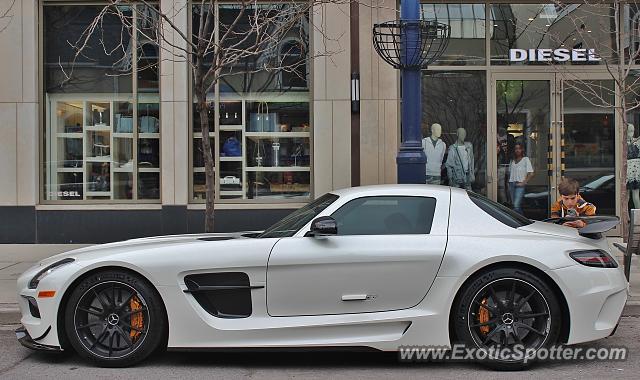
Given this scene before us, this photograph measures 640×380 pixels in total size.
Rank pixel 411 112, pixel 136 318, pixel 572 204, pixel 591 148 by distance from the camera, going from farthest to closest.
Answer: pixel 591 148, pixel 572 204, pixel 411 112, pixel 136 318

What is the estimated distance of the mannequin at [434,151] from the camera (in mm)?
12727

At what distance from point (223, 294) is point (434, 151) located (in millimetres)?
7883

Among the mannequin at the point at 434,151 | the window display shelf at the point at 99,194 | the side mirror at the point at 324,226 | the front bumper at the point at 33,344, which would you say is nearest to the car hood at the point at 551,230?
the side mirror at the point at 324,226

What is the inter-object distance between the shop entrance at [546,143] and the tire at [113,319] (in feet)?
27.8

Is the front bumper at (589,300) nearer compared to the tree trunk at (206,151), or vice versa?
the front bumper at (589,300)

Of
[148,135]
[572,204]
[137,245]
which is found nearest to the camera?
[137,245]

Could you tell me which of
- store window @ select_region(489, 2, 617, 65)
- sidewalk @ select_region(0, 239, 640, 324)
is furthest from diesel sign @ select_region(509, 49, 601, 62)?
sidewalk @ select_region(0, 239, 640, 324)

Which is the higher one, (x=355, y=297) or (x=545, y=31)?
(x=545, y=31)

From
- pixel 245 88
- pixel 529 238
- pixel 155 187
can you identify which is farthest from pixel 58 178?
pixel 529 238

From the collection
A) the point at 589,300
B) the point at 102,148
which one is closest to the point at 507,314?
the point at 589,300

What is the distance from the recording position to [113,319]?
5.60 metres

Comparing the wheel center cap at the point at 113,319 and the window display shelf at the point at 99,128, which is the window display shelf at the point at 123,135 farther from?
the wheel center cap at the point at 113,319

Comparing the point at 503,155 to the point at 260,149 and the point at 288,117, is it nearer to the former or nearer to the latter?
the point at 288,117

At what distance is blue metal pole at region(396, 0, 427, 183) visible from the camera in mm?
8141
